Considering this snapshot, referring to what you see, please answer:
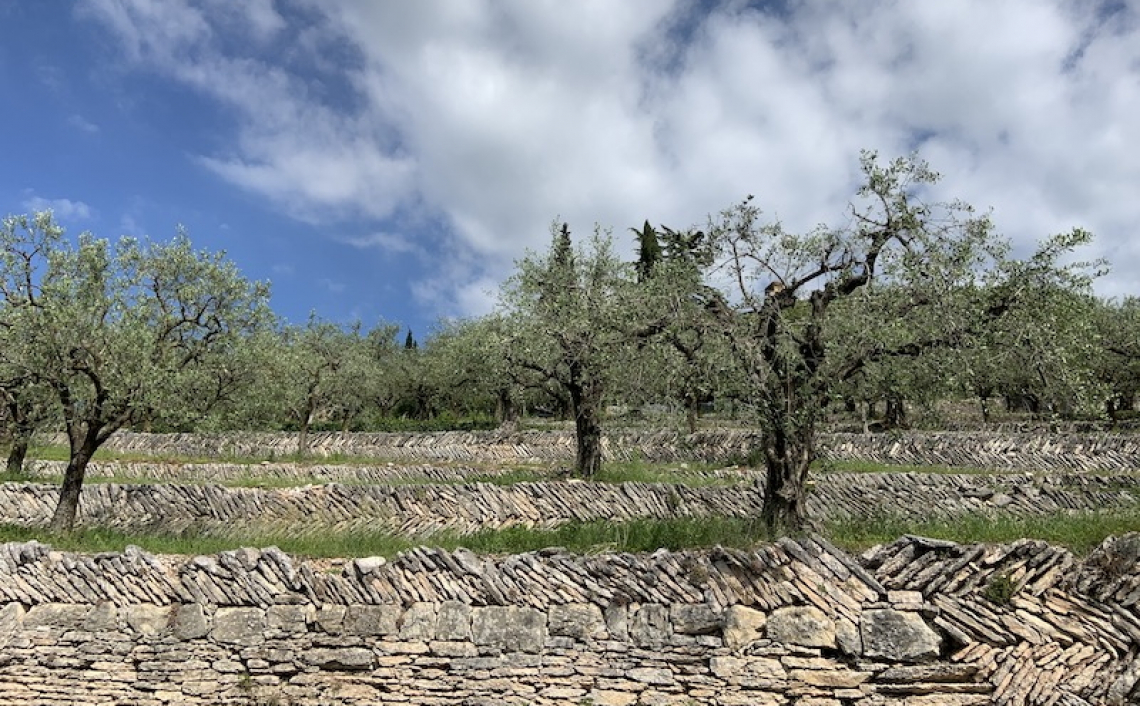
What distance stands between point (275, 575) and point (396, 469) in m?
13.5

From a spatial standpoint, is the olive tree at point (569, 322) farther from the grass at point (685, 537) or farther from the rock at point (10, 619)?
the rock at point (10, 619)

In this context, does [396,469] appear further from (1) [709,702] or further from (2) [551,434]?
(1) [709,702]

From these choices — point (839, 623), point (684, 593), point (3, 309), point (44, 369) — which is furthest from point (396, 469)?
point (839, 623)

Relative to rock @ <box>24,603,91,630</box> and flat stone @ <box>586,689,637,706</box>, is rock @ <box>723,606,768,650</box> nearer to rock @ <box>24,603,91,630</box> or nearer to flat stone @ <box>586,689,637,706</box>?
flat stone @ <box>586,689,637,706</box>

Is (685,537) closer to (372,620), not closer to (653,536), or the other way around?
(653,536)

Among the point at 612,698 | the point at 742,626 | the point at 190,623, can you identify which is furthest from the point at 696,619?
the point at 190,623

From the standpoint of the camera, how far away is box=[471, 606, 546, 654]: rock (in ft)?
31.5

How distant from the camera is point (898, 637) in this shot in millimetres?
8508

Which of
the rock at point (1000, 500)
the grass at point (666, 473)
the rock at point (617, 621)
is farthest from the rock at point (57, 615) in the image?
the rock at point (1000, 500)

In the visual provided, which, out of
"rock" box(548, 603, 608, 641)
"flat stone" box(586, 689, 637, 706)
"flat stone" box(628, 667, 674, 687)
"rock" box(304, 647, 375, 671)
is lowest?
"flat stone" box(586, 689, 637, 706)

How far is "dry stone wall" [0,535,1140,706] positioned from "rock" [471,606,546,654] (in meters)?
0.02

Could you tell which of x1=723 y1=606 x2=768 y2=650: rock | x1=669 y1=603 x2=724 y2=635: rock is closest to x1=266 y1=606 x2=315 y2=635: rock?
x1=669 y1=603 x2=724 y2=635: rock

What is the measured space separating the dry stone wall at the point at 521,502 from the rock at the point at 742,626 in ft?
17.8

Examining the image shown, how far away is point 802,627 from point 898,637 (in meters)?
1.13
